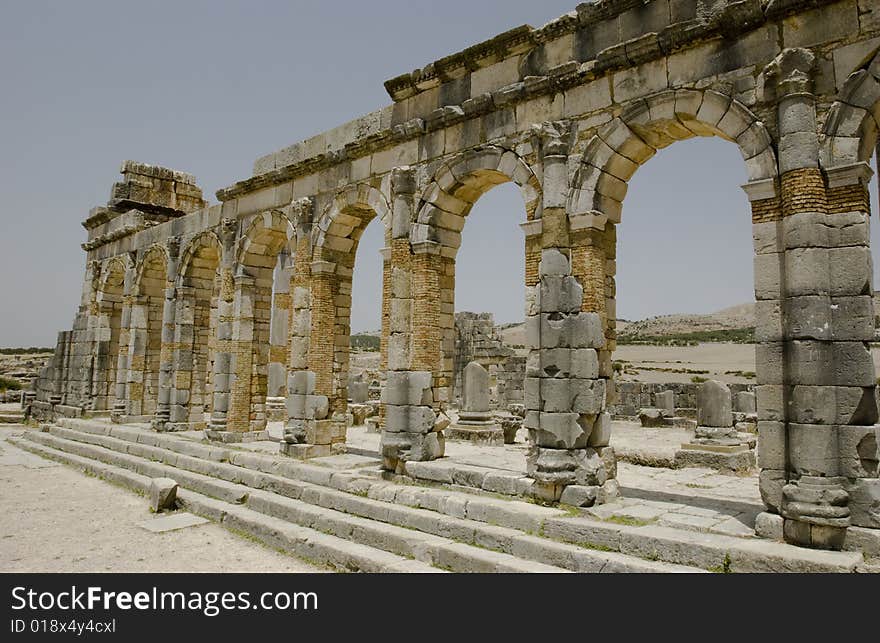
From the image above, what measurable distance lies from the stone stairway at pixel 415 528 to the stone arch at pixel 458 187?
3.91m

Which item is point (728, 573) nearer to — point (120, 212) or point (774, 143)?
point (774, 143)

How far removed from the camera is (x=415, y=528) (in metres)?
7.99

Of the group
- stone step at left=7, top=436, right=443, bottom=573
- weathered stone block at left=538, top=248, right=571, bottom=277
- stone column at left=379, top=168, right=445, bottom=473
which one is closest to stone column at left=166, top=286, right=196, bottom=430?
stone step at left=7, top=436, right=443, bottom=573

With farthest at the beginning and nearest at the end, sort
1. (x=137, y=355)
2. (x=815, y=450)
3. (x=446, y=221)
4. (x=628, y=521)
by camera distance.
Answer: (x=137, y=355)
(x=446, y=221)
(x=628, y=521)
(x=815, y=450)

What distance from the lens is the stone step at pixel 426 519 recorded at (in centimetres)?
639

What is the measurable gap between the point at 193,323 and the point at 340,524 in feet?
29.9

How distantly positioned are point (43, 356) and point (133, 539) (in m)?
53.2

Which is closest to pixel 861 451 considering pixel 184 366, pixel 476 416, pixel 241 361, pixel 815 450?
pixel 815 450

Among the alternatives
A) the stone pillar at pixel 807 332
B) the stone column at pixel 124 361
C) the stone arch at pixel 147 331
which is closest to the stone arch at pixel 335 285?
the stone pillar at pixel 807 332

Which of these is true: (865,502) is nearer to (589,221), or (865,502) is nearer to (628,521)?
(628,521)

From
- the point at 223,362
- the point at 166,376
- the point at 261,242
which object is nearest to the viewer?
the point at 223,362

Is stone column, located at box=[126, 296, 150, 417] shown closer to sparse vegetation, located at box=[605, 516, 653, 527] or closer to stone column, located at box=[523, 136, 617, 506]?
stone column, located at box=[523, 136, 617, 506]

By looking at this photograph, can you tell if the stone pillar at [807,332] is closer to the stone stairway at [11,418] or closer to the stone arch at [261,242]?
the stone arch at [261,242]
